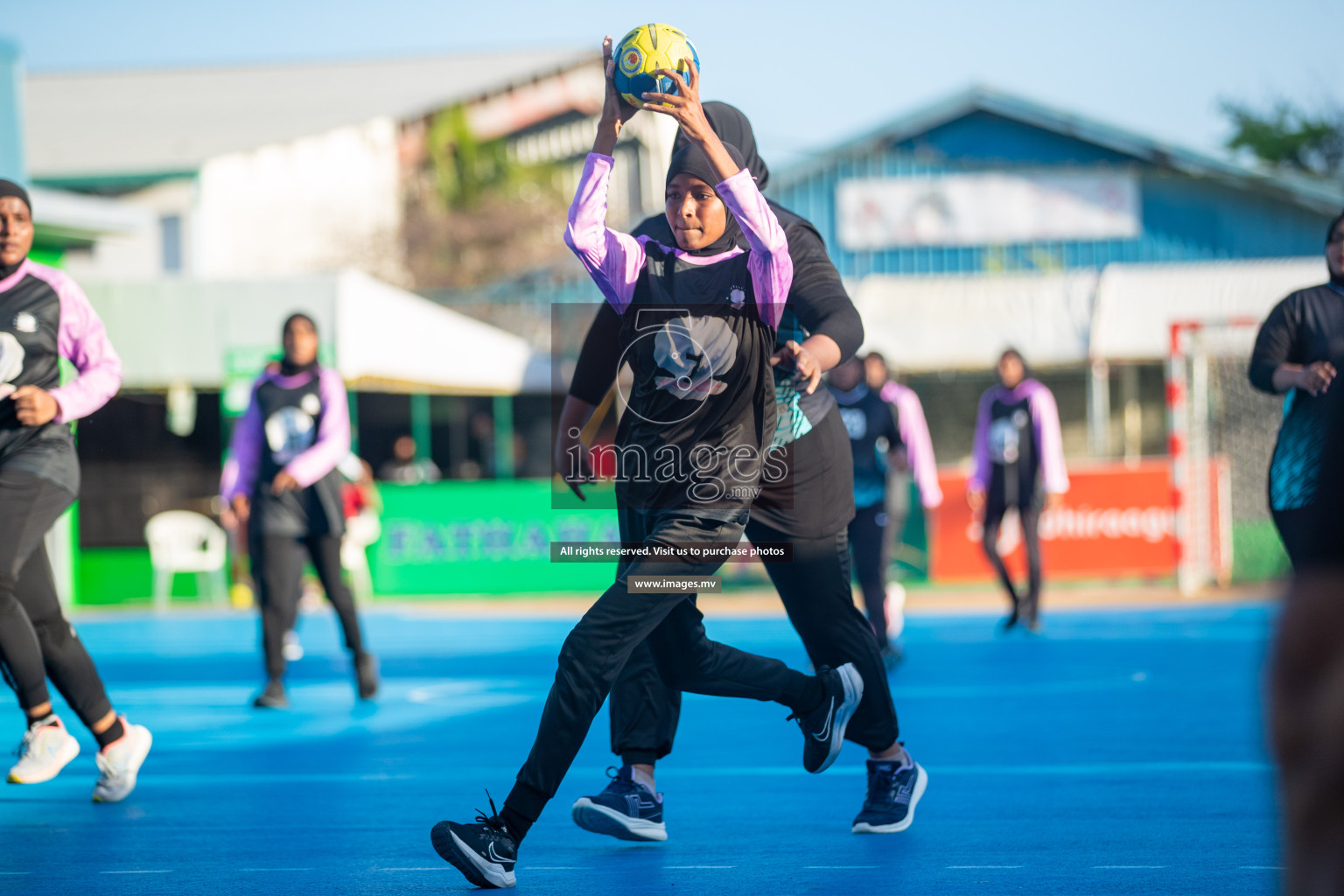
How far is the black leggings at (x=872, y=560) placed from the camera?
8.23 metres

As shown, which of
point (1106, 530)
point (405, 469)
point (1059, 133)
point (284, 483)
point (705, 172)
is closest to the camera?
point (705, 172)

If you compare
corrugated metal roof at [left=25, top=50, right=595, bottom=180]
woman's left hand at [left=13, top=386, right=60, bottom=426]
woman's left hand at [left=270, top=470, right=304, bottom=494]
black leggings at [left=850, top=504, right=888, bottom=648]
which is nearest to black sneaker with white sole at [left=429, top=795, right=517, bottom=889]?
woman's left hand at [left=13, top=386, right=60, bottom=426]

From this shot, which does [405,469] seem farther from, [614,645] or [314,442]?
[614,645]

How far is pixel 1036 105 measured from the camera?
26219mm

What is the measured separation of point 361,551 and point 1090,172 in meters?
16.3

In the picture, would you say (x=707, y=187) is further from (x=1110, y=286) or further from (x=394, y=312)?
(x=1110, y=286)

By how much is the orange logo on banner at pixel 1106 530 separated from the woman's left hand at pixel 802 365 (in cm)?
1146

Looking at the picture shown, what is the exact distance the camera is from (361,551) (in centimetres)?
1519

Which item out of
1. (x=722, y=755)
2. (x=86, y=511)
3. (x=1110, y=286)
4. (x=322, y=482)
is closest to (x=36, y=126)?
(x=86, y=511)

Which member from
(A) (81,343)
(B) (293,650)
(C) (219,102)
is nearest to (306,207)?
(C) (219,102)

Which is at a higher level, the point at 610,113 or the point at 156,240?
the point at 156,240

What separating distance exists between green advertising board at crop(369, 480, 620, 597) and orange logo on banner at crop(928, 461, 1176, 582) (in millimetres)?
4407

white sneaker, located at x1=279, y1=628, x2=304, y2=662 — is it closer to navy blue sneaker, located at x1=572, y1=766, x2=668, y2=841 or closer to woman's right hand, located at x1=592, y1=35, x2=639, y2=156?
navy blue sneaker, located at x1=572, y1=766, x2=668, y2=841

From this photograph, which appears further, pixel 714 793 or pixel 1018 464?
pixel 1018 464
